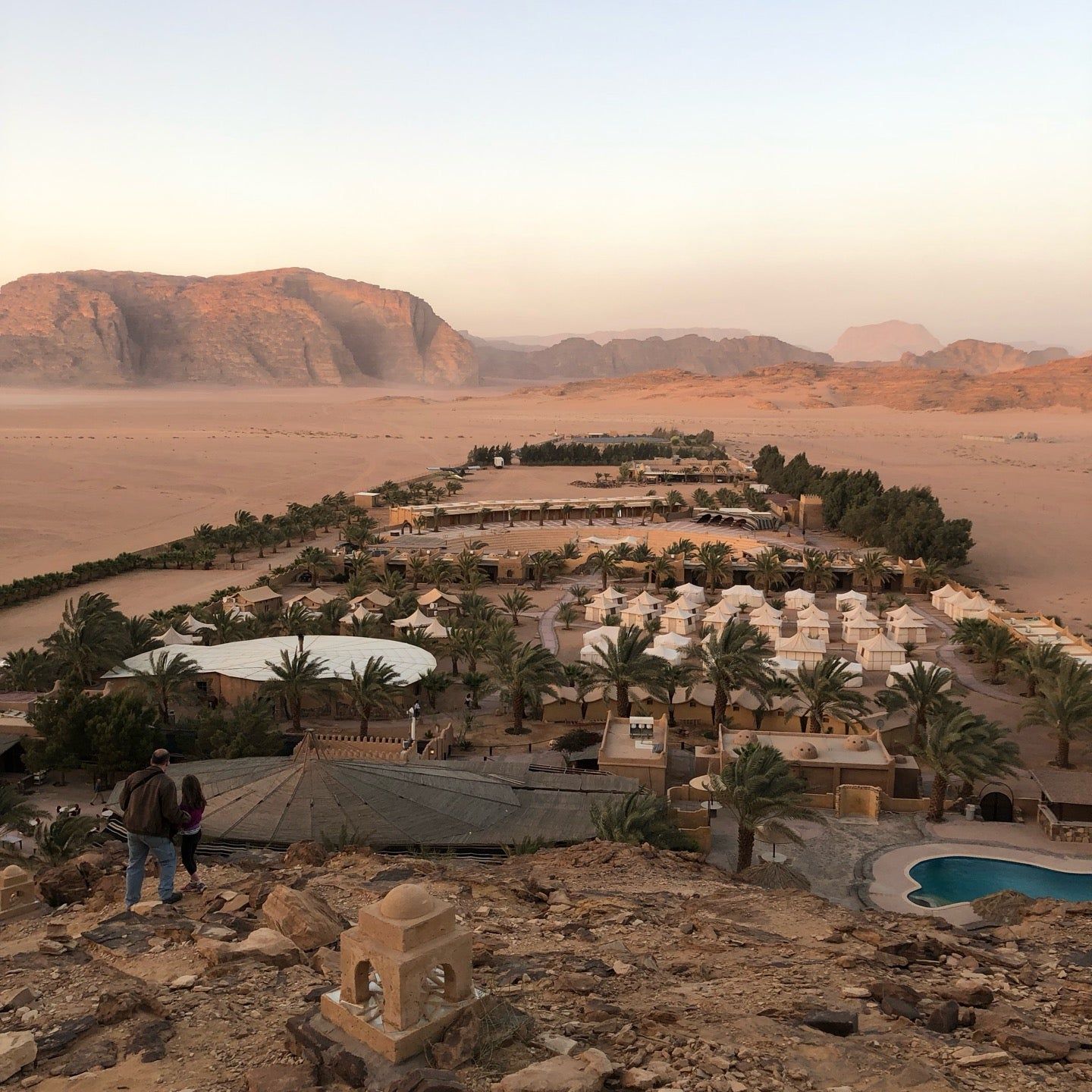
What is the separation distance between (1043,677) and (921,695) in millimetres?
3306

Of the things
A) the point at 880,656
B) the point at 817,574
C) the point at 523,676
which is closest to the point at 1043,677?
the point at 880,656

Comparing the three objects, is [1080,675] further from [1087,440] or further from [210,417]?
[210,417]

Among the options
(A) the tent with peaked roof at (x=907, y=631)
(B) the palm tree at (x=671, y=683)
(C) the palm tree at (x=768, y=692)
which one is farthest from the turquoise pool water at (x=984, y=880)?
(A) the tent with peaked roof at (x=907, y=631)

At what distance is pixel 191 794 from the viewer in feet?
29.8

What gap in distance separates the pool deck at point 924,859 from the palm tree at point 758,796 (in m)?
1.76

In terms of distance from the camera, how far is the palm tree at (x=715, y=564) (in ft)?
140

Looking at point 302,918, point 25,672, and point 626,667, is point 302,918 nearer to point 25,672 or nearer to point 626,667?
point 626,667

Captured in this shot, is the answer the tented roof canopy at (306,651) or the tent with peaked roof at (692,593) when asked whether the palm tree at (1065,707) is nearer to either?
the tented roof canopy at (306,651)

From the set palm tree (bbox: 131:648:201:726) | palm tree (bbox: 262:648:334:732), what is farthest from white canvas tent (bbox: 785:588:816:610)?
palm tree (bbox: 131:648:201:726)

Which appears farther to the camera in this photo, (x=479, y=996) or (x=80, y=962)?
(x=80, y=962)

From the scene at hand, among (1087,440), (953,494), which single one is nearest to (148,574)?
(953,494)

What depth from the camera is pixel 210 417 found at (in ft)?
526

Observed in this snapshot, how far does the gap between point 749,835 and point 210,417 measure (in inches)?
6198

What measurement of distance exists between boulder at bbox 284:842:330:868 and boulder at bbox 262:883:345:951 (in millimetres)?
3064
